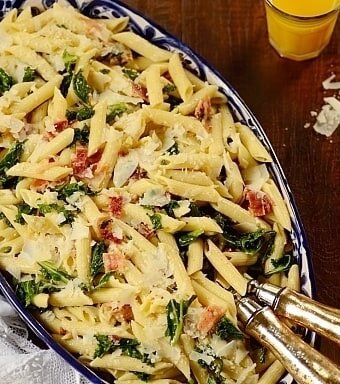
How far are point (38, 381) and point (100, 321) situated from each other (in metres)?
0.25

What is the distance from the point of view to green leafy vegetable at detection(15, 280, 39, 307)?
1.69m

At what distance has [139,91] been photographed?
1905 mm

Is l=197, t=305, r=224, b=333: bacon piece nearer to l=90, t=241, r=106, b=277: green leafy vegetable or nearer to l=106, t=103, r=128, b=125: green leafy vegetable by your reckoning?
l=90, t=241, r=106, b=277: green leafy vegetable

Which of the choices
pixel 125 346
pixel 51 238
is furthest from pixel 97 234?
pixel 125 346

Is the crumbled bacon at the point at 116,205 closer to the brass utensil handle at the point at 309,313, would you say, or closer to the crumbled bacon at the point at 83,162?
the crumbled bacon at the point at 83,162

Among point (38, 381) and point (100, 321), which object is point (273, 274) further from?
point (38, 381)

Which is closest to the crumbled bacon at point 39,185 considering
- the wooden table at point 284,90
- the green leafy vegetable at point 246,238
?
the green leafy vegetable at point 246,238

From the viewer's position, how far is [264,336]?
1.65 metres

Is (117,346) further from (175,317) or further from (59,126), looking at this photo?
(59,126)

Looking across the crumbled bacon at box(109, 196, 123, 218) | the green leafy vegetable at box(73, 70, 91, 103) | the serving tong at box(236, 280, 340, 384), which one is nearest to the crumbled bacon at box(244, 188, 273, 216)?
the serving tong at box(236, 280, 340, 384)

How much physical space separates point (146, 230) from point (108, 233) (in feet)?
0.23

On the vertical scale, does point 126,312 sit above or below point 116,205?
below

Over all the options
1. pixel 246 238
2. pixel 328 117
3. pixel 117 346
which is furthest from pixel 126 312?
pixel 328 117

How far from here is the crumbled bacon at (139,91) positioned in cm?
190
